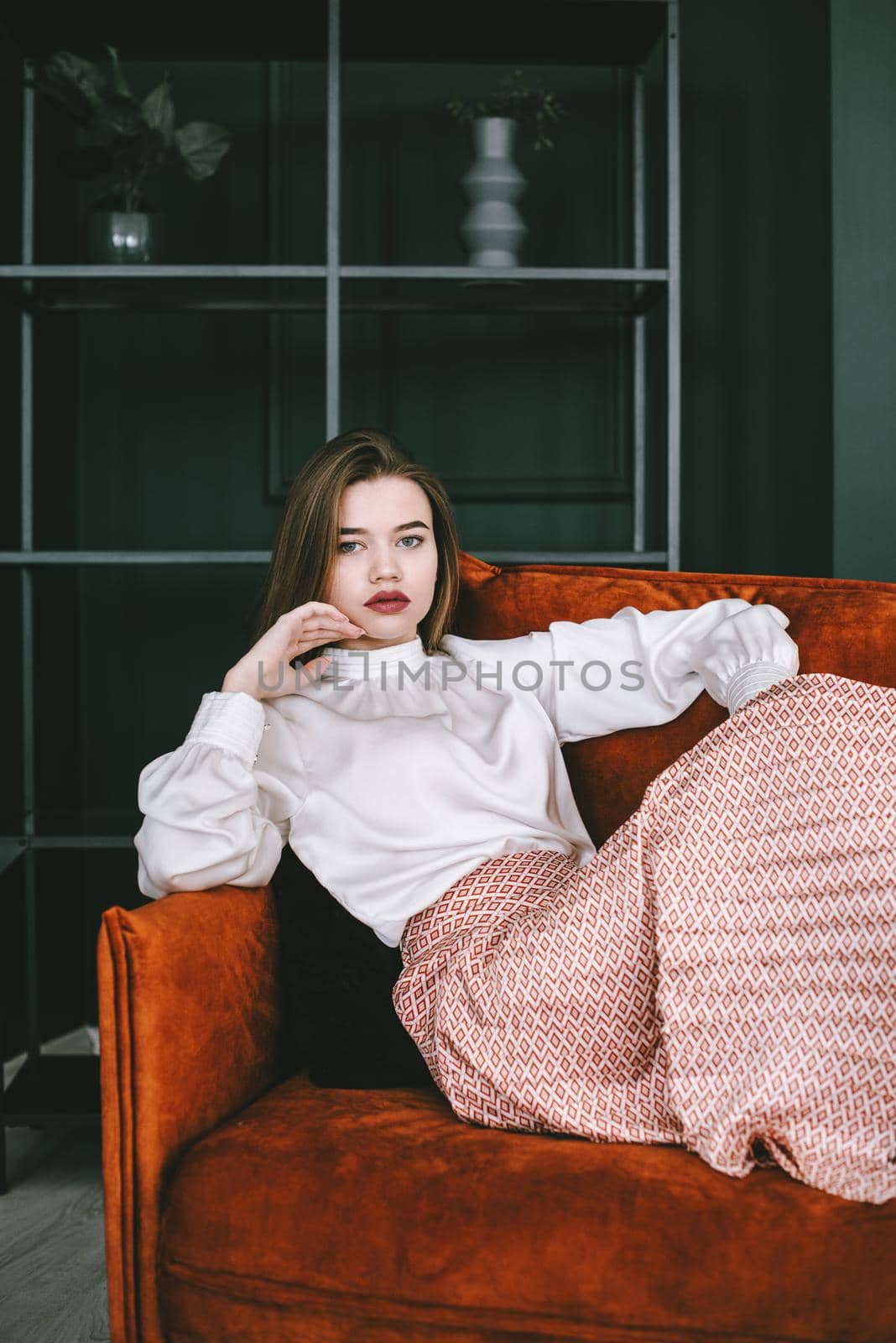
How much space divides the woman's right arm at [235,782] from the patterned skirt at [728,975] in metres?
0.26

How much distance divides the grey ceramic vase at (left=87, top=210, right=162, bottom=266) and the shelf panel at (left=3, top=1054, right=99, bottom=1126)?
1.43 m

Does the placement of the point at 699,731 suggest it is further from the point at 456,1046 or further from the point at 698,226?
the point at 698,226

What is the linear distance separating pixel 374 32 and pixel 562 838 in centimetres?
161

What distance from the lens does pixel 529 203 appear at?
245 centimetres

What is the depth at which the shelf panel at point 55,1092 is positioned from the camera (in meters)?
1.85

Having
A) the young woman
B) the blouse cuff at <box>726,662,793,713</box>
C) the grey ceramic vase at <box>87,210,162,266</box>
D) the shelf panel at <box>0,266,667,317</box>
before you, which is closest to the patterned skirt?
the young woman

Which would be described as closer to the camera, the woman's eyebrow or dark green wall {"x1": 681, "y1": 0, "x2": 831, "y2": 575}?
the woman's eyebrow

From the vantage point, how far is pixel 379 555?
4.83ft

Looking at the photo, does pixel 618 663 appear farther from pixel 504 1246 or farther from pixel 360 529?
pixel 504 1246

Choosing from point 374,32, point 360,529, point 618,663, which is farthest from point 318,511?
point 374,32

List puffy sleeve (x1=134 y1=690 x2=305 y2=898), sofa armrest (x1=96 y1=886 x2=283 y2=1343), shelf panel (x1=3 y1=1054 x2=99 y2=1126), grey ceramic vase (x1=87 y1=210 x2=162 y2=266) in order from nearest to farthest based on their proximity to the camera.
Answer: sofa armrest (x1=96 y1=886 x2=283 y2=1343) < puffy sleeve (x1=134 y1=690 x2=305 y2=898) < shelf panel (x1=3 y1=1054 x2=99 y2=1126) < grey ceramic vase (x1=87 y1=210 x2=162 y2=266)

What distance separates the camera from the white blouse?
126 centimetres

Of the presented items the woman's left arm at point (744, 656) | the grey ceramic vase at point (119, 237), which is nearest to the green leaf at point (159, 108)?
the grey ceramic vase at point (119, 237)

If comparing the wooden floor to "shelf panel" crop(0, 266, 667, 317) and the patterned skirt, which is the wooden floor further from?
"shelf panel" crop(0, 266, 667, 317)
